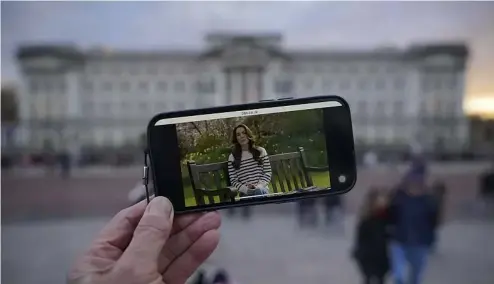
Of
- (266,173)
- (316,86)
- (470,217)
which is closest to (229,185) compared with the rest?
(266,173)

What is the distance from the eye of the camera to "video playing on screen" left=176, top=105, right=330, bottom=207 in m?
0.62

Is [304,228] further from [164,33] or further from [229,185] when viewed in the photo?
[229,185]

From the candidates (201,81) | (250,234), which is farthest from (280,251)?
(201,81)

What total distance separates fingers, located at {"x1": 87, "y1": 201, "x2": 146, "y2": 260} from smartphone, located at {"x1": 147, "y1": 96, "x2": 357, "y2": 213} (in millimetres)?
58

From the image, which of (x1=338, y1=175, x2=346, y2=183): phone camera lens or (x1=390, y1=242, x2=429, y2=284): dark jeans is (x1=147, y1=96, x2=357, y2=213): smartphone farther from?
(x1=390, y1=242, x2=429, y2=284): dark jeans

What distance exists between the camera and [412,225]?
1.39 meters

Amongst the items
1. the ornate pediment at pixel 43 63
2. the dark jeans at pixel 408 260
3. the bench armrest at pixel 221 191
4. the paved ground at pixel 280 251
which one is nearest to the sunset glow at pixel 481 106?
the paved ground at pixel 280 251

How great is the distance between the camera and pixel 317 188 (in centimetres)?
63

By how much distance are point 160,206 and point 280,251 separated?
926 millimetres

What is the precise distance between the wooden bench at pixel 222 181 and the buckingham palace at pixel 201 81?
0.74 meters

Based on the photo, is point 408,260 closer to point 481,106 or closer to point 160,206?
point 481,106

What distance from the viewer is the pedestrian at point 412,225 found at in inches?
54.4

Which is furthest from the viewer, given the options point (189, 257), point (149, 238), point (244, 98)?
point (244, 98)

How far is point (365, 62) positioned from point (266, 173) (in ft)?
2.88
